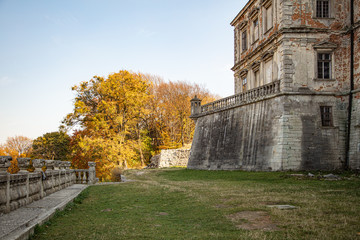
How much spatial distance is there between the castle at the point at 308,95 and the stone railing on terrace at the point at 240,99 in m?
0.08

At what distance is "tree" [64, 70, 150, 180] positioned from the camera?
3541 cm

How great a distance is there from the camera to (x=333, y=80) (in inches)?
830

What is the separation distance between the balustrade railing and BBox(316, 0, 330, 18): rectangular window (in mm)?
5403

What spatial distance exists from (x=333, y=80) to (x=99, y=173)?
2610 centimetres

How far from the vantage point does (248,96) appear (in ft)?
80.5

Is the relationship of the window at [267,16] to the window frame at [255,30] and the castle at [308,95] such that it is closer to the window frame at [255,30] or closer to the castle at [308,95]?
the castle at [308,95]

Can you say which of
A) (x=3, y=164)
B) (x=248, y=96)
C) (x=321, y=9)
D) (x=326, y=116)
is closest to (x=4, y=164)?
(x=3, y=164)

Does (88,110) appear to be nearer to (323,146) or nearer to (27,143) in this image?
(323,146)

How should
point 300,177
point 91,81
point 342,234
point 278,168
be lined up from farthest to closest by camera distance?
point 91,81, point 278,168, point 300,177, point 342,234

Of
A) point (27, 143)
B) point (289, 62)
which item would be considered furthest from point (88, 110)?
point (27, 143)

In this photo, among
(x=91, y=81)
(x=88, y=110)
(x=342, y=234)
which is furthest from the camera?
(x=91, y=81)

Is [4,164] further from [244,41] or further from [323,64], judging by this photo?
[244,41]

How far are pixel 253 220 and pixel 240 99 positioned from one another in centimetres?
1930

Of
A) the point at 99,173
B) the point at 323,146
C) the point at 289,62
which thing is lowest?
the point at 99,173
